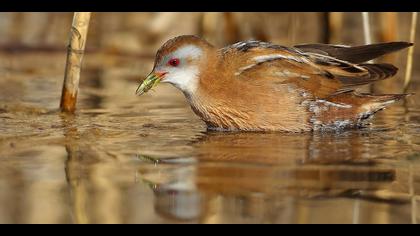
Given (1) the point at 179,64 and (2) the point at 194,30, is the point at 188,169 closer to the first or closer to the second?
(1) the point at 179,64

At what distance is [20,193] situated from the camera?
17.3 ft

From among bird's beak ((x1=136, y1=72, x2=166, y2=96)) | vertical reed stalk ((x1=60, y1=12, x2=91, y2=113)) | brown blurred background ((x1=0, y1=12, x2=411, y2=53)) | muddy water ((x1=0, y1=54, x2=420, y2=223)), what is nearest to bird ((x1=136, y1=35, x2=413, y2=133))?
bird's beak ((x1=136, y1=72, x2=166, y2=96))

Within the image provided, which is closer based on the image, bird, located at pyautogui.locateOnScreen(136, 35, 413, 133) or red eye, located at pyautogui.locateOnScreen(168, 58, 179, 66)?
bird, located at pyautogui.locateOnScreen(136, 35, 413, 133)

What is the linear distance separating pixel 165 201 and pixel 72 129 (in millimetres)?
2613

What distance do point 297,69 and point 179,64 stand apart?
1.03 meters

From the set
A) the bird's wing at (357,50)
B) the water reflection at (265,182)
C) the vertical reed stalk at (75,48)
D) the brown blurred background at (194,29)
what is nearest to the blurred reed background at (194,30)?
the brown blurred background at (194,29)

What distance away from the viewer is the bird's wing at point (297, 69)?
7.59m

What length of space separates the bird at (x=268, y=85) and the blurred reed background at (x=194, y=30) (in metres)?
4.49

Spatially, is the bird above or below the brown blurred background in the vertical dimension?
below

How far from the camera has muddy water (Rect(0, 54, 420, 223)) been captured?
190 inches

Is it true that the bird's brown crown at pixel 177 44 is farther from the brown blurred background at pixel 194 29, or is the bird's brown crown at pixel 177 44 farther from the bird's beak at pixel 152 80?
the brown blurred background at pixel 194 29

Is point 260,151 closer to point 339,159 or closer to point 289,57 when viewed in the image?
point 339,159

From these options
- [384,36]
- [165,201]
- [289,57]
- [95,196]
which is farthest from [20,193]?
[384,36]

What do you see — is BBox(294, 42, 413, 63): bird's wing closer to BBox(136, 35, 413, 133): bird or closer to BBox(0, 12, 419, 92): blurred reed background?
BBox(136, 35, 413, 133): bird
